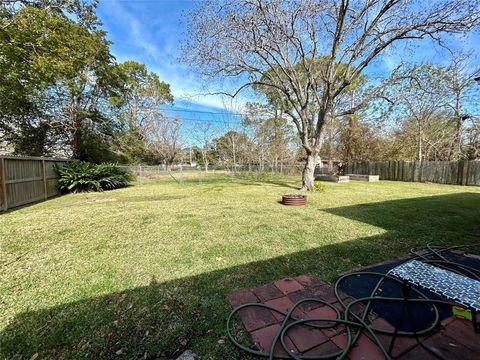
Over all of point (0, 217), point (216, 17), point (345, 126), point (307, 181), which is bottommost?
point (0, 217)

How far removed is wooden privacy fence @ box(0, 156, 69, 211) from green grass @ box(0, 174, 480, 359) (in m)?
0.69

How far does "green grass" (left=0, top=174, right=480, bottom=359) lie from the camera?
1537 millimetres

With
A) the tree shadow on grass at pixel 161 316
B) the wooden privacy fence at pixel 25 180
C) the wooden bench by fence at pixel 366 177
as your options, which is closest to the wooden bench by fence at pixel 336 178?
the wooden bench by fence at pixel 366 177

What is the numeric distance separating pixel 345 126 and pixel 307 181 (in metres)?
10.5

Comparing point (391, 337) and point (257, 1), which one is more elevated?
point (257, 1)

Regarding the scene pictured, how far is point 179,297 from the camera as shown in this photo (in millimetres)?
1964

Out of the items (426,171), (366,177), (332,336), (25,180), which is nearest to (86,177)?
(25,180)

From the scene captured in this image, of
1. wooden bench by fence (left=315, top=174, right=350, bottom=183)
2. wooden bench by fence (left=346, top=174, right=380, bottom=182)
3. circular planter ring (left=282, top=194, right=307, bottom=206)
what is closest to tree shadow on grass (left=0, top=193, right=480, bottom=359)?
circular planter ring (left=282, top=194, right=307, bottom=206)

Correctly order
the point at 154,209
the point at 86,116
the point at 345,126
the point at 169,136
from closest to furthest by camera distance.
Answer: the point at 154,209 → the point at 86,116 → the point at 345,126 → the point at 169,136

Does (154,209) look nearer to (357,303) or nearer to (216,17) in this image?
(357,303)

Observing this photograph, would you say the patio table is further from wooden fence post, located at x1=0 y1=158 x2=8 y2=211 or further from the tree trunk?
wooden fence post, located at x1=0 y1=158 x2=8 y2=211

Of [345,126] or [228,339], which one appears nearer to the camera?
[228,339]

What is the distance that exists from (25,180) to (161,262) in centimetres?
643

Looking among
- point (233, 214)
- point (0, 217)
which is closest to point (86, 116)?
point (0, 217)
